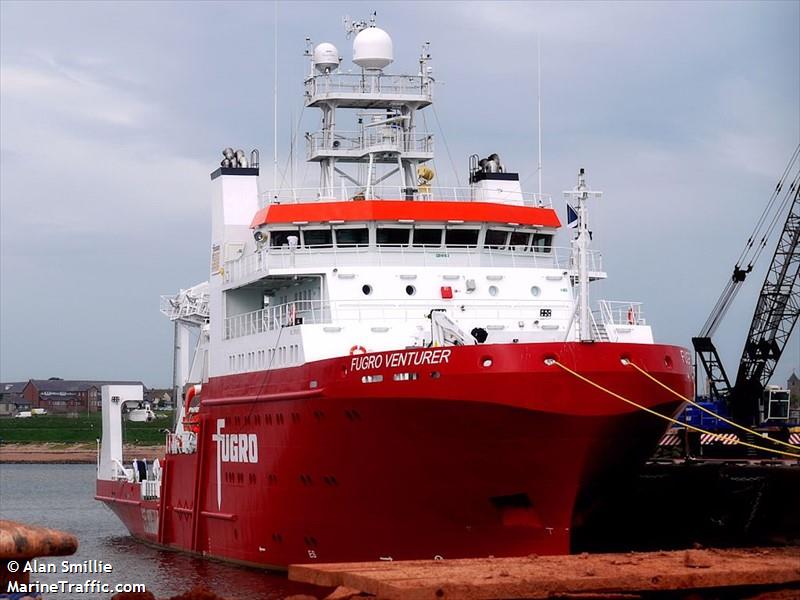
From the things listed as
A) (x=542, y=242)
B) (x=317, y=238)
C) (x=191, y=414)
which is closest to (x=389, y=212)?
(x=317, y=238)

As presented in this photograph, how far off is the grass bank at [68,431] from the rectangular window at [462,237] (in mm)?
74085

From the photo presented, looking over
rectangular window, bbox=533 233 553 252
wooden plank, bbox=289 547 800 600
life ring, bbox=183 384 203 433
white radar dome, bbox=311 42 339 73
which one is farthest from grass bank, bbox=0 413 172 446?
wooden plank, bbox=289 547 800 600

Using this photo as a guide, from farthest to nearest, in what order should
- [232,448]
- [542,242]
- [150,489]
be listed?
[150,489]
[542,242]
[232,448]

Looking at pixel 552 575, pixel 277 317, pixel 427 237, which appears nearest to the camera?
pixel 552 575

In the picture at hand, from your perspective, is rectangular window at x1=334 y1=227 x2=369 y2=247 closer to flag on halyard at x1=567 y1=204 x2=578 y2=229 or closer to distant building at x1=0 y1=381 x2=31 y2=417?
flag on halyard at x1=567 y1=204 x2=578 y2=229

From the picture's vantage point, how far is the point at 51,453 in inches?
4065

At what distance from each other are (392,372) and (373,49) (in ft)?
37.7

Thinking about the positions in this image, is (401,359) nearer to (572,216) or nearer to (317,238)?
(572,216)

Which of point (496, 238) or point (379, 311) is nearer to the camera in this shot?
point (379, 311)

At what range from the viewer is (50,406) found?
148375 millimetres

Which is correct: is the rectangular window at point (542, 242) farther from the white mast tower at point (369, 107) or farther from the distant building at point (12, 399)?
the distant building at point (12, 399)

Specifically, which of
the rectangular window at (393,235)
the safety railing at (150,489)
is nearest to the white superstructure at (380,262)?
the rectangular window at (393,235)

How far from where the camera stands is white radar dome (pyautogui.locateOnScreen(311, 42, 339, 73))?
104 ft

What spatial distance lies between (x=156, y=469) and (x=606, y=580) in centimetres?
2448
